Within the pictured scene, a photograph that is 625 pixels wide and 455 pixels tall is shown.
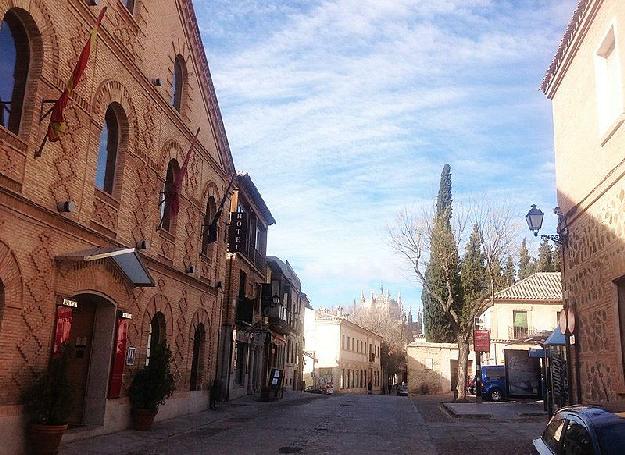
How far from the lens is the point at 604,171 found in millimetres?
12094

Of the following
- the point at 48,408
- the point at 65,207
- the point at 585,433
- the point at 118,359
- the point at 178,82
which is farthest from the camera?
the point at 178,82

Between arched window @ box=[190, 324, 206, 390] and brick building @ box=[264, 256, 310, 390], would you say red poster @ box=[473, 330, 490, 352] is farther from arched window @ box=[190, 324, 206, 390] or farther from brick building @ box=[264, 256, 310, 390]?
arched window @ box=[190, 324, 206, 390]

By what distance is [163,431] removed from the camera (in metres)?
13.9

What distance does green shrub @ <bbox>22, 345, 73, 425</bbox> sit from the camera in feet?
31.9

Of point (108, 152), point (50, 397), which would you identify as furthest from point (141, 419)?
point (108, 152)

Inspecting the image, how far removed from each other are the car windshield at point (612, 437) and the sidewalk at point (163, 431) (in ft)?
28.0

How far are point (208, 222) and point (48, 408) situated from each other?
11.4 m

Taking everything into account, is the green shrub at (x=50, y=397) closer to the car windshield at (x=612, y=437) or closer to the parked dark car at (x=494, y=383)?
the car windshield at (x=612, y=437)

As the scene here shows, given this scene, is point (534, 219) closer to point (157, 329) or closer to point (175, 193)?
point (175, 193)

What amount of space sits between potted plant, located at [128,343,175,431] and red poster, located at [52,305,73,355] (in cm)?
357

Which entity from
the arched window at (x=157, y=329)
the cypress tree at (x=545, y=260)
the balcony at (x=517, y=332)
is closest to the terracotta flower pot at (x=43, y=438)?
the arched window at (x=157, y=329)

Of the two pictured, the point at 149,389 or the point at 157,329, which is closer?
the point at 149,389

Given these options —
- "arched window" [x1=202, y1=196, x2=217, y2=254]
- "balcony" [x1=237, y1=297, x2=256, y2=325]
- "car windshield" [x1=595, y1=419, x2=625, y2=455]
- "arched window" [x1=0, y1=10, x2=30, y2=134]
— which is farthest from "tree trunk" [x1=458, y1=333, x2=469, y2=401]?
"car windshield" [x1=595, y1=419, x2=625, y2=455]

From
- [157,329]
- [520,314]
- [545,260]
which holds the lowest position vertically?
[157,329]
